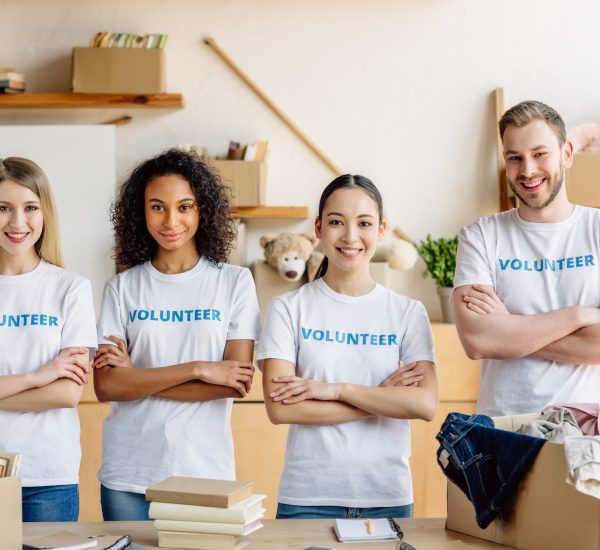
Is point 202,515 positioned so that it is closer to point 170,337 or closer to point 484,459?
point 484,459

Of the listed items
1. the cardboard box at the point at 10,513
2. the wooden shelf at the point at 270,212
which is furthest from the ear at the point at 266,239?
the cardboard box at the point at 10,513

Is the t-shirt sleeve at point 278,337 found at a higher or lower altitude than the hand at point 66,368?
higher

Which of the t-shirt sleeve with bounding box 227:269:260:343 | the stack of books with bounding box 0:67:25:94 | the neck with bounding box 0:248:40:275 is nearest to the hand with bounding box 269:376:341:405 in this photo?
the t-shirt sleeve with bounding box 227:269:260:343

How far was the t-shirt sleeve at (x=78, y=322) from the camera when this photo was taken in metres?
1.92

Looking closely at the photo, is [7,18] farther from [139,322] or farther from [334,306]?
[334,306]

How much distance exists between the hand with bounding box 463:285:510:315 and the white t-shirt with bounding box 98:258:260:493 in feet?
1.66

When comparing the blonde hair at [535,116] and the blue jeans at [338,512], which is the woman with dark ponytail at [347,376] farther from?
the blonde hair at [535,116]

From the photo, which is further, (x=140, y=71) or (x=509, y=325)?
(x=140, y=71)

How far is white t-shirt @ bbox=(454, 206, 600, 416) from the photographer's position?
1883 mm

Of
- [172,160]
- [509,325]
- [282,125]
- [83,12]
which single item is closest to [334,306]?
[509,325]

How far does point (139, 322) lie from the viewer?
195 cm

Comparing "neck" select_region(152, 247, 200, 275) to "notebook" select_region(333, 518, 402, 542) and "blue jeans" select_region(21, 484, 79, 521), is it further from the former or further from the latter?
"notebook" select_region(333, 518, 402, 542)

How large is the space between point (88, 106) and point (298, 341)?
2066mm

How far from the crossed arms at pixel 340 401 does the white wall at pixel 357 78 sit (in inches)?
78.2
